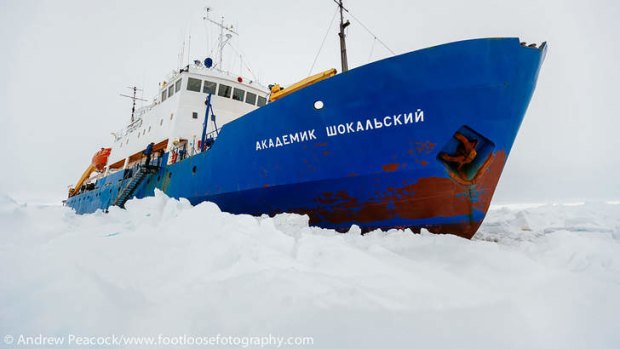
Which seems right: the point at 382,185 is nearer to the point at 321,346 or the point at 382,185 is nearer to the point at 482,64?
the point at 482,64

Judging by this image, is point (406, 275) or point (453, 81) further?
point (453, 81)

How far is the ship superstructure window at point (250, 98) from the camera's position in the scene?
12883 millimetres

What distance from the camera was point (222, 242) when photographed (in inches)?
108

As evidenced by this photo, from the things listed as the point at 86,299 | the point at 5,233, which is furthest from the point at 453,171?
the point at 5,233

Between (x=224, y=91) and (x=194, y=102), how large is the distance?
141 cm

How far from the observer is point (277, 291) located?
1.96 metres

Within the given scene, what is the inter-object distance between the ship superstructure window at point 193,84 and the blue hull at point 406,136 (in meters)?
7.47

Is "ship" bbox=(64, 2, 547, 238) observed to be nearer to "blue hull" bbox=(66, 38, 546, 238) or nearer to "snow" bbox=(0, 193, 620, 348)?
"blue hull" bbox=(66, 38, 546, 238)

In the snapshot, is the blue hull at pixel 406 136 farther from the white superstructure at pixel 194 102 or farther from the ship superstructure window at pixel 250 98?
the ship superstructure window at pixel 250 98

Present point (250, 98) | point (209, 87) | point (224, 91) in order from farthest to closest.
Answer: point (250, 98) < point (224, 91) < point (209, 87)

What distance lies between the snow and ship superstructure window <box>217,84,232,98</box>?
32.3 feet

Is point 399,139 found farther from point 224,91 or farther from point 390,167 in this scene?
point 224,91

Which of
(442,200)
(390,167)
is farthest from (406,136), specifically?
(442,200)

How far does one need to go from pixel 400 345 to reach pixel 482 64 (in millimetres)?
4618
